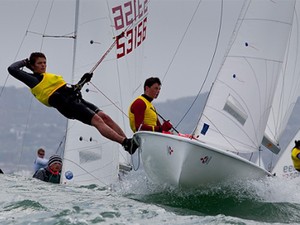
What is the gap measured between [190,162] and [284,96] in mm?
5123

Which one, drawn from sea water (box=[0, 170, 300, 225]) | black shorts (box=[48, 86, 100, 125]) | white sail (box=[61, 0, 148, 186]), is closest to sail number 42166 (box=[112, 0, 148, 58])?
white sail (box=[61, 0, 148, 186])

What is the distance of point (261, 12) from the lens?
1038 cm

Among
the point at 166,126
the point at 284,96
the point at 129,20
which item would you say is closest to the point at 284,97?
the point at 284,96

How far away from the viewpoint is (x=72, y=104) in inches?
327

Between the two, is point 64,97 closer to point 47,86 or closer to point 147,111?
point 47,86

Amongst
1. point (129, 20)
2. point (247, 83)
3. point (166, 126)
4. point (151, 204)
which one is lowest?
point (151, 204)

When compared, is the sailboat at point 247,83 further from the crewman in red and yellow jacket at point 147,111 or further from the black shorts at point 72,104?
the black shorts at point 72,104

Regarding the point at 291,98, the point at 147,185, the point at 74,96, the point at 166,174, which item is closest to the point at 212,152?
the point at 166,174

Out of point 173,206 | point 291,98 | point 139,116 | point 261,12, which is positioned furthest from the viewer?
point 291,98

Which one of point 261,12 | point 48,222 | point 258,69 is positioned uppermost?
point 261,12

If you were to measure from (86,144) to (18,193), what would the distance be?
16.8ft

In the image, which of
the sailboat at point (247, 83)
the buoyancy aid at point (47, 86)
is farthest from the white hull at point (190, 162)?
the buoyancy aid at point (47, 86)

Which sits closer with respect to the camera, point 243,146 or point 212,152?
point 212,152

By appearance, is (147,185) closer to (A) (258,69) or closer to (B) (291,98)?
(A) (258,69)
